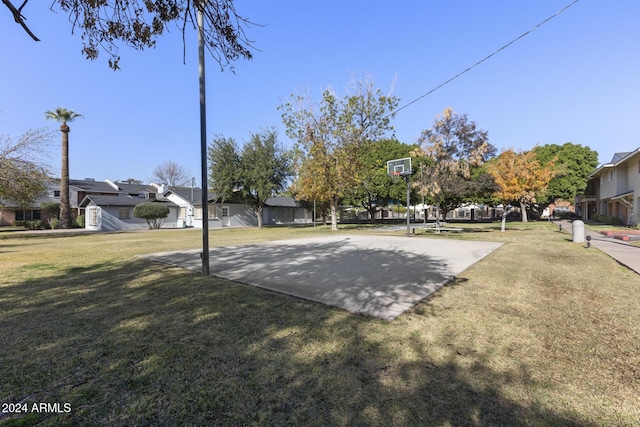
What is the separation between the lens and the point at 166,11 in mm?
3262

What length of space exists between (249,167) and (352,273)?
23.4 metres

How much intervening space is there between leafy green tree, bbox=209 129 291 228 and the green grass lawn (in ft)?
75.4

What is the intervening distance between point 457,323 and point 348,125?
65.8 feet

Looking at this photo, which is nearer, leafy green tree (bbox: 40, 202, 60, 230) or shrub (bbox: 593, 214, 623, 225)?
shrub (bbox: 593, 214, 623, 225)

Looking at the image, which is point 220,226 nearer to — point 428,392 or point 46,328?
point 46,328

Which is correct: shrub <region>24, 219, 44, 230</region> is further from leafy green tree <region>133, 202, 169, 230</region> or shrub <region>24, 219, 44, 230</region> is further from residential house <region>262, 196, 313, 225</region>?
residential house <region>262, 196, 313, 225</region>

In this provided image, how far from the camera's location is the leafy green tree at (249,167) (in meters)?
27.6

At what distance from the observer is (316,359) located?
111 inches

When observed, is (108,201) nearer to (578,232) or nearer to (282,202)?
(282,202)

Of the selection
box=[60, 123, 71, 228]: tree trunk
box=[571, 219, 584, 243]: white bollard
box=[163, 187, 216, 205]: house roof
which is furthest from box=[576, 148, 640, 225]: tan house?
box=[60, 123, 71, 228]: tree trunk

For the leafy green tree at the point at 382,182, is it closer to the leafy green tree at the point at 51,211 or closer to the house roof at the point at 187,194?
the house roof at the point at 187,194

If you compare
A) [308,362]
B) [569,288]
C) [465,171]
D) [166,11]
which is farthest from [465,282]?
[465,171]

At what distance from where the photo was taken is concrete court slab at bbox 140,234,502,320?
4703 mm

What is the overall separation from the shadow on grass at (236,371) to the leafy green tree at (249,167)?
23785mm
